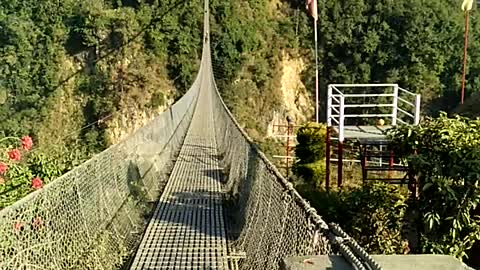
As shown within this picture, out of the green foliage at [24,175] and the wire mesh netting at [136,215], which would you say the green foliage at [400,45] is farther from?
the green foliage at [24,175]

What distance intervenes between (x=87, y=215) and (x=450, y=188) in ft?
5.58

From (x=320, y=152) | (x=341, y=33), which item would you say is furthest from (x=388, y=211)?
(x=341, y=33)

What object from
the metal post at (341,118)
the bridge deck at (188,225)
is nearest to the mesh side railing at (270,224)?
the bridge deck at (188,225)

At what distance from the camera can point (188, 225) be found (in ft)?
13.4

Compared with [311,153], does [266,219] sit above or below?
above

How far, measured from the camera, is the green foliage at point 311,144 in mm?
6453

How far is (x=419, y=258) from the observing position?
A: 1.16 meters

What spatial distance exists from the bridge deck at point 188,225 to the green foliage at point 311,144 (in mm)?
867

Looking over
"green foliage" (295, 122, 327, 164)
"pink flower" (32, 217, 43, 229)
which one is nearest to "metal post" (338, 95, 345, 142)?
"green foliage" (295, 122, 327, 164)

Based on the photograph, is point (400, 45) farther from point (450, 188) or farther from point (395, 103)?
point (450, 188)

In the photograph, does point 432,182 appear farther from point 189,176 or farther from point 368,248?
point 189,176

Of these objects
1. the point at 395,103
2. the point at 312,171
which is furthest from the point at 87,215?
the point at 312,171

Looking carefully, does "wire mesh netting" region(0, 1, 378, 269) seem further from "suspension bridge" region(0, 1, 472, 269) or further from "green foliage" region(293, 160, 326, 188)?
"green foliage" region(293, 160, 326, 188)

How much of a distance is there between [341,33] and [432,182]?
2966cm
